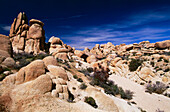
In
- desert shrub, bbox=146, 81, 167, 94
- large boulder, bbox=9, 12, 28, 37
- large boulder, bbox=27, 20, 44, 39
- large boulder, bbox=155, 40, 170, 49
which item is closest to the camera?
desert shrub, bbox=146, 81, 167, 94

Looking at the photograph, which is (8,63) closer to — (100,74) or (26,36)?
(100,74)

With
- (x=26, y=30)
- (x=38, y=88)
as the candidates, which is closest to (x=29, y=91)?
(x=38, y=88)

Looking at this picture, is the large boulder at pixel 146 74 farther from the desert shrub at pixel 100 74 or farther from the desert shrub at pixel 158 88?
the desert shrub at pixel 100 74

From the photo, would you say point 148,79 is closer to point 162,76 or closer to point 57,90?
point 162,76

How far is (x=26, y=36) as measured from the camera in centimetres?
3070

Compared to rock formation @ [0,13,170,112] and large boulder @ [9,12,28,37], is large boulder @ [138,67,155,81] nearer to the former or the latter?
rock formation @ [0,13,170,112]

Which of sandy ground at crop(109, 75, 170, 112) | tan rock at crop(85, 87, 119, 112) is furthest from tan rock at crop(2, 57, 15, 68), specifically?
sandy ground at crop(109, 75, 170, 112)

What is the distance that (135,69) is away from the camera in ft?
87.3

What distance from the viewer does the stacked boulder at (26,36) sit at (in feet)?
95.9

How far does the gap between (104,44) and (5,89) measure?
7824 cm

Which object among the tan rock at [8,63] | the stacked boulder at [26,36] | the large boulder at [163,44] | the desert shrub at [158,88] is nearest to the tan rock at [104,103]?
the tan rock at [8,63]

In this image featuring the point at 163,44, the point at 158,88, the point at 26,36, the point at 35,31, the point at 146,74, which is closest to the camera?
the point at 158,88

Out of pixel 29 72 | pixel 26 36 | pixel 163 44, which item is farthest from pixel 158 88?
pixel 26 36

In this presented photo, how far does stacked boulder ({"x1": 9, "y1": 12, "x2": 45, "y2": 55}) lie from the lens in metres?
29.2
